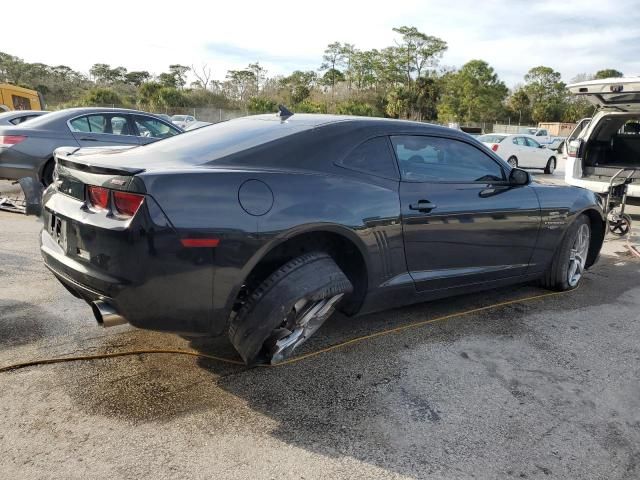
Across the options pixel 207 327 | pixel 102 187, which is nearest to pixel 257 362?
pixel 207 327

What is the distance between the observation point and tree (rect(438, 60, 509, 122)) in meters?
58.6

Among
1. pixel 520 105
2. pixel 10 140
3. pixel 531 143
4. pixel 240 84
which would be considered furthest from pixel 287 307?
pixel 520 105

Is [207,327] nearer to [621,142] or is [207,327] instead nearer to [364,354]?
[364,354]

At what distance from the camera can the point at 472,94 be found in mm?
58844

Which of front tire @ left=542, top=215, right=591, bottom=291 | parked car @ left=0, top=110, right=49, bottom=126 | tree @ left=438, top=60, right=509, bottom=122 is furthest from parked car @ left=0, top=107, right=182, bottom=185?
tree @ left=438, top=60, right=509, bottom=122

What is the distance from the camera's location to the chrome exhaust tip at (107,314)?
102 inches

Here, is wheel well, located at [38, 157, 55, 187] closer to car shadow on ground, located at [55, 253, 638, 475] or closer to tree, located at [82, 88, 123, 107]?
car shadow on ground, located at [55, 253, 638, 475]

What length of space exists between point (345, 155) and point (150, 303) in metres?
1.47

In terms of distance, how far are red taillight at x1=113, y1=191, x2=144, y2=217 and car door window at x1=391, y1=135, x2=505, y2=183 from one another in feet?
5.69

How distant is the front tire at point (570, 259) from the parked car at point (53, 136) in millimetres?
6796

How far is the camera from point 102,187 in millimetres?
2570

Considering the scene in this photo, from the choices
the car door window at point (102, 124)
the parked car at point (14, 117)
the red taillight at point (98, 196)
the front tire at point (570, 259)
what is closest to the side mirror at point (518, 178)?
the front tire at point (570, 259)

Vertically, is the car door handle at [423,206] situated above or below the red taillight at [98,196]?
below

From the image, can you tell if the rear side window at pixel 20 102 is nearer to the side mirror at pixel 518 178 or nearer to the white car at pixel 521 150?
the white car at pixel 521 150
